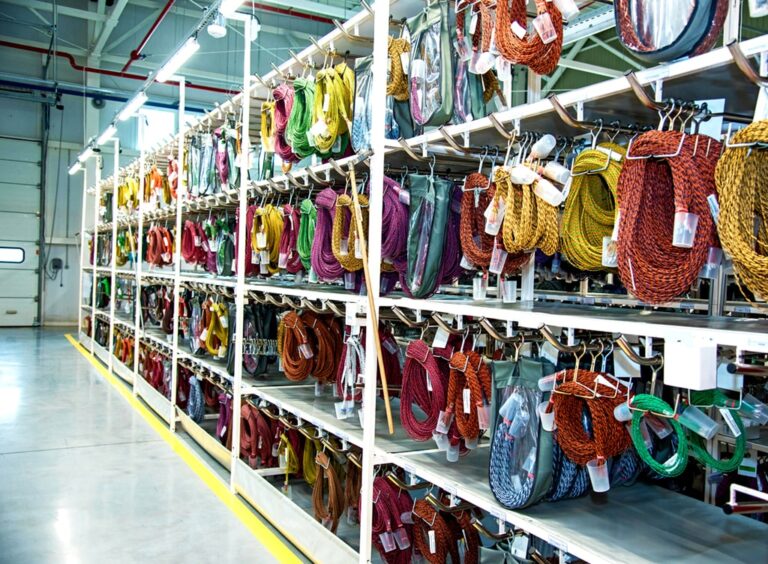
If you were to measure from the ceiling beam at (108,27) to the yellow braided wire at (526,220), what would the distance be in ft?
40.6

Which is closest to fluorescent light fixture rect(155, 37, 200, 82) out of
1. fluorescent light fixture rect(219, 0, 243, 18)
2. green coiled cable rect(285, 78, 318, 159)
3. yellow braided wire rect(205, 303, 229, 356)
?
fluorescent light fixture rect(219, 0, 243, 18)

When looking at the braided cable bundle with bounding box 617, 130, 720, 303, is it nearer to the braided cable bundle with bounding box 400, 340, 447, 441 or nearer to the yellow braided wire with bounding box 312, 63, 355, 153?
the braided cable bundle with bounding box 400, 340, 447, 441

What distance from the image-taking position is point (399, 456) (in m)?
3.51

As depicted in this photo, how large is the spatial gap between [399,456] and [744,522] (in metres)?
1.54

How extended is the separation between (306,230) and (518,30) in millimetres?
2435

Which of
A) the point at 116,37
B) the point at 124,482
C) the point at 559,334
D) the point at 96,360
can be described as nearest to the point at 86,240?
the point at 96,360

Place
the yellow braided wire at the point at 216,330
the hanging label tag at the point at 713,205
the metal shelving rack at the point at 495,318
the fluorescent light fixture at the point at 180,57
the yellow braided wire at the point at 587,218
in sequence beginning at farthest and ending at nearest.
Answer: the yellow braided wire at the point at 216,330
the fluorescent light fixture at the point at 180,57
the yellow braided wire at the point at 587,218
the metal shelving rack at the point at 495,318
the hanging label tag at the point at 713,205

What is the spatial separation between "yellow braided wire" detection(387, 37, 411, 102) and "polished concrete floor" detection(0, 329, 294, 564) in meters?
2.91

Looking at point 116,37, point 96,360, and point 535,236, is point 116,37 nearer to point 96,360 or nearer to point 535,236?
point 96,360

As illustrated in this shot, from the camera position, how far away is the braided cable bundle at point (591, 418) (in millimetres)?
2361

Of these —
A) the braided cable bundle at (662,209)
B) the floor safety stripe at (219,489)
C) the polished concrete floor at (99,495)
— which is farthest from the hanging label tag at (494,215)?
the polished concrete floor at (99,495)

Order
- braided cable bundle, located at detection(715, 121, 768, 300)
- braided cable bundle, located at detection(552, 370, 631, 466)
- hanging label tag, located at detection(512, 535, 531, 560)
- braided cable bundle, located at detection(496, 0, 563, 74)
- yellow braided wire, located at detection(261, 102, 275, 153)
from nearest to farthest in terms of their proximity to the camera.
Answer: braided cable bundle, located at detection(715, 121, 768, 300)
braided cable bundle, located at detection(552, 370, 631, 466)
braided cable bundle, located at detection(496, 0, 563, 74)
hanging label tag, located at detection(512, 535, 531, 560)
yellow braided wire, located at detection(261, 102, 275, 153)

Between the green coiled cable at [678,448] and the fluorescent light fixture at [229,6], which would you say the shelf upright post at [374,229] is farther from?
the fluorescent light fixture at [229,6]

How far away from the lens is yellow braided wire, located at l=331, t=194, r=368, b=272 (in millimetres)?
4086
